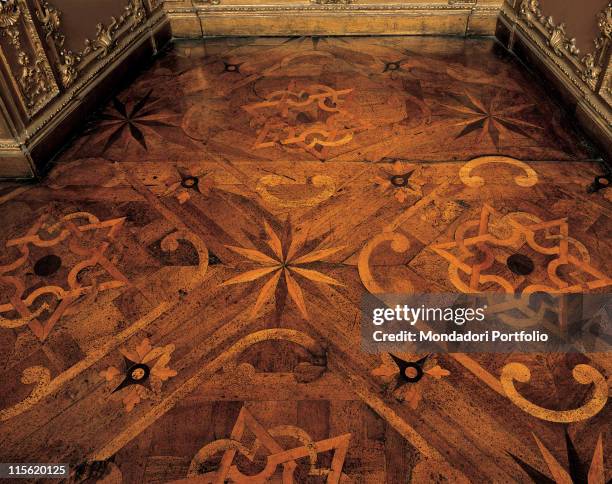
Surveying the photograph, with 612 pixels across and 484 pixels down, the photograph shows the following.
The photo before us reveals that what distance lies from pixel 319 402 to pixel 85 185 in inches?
41.7

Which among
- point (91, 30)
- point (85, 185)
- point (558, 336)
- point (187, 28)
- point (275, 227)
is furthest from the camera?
point (187, 28)

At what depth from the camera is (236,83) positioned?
2092mm

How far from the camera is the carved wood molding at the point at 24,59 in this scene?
148 centimetres

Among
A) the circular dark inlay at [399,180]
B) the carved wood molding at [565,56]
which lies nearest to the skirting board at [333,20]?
the carved wood molding at [565,56]

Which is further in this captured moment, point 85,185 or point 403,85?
point 403,85

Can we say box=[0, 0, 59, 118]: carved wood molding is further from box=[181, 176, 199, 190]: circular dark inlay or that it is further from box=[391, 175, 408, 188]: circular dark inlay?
box=[391, 175, 408, 188]: circular dark inlay

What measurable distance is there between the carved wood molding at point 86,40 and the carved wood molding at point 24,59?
0.06 metres

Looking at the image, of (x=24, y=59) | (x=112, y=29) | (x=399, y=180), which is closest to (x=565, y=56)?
(x=399, y=180)

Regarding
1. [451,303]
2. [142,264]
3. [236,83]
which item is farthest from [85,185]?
[451,303]

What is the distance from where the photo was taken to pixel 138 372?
113cm

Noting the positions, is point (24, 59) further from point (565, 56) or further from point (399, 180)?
point (565, 56)

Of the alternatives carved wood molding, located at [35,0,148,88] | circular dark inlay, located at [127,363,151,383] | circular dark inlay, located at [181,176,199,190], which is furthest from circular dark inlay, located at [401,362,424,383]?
carved wood molding, located at [35,0,148,88]

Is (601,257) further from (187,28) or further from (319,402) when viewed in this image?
(187,28)

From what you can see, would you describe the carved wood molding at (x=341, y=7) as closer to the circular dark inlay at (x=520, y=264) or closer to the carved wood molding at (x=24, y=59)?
the carved wood molding at (x=24, y=59)
